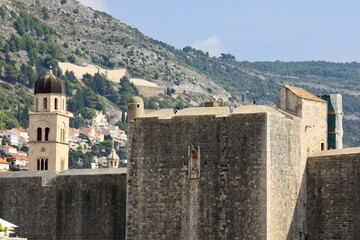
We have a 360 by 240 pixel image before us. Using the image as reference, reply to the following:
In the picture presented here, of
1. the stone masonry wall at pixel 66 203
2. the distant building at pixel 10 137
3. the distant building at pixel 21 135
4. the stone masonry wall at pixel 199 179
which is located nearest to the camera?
the stone masonry wall at pixel 199 179

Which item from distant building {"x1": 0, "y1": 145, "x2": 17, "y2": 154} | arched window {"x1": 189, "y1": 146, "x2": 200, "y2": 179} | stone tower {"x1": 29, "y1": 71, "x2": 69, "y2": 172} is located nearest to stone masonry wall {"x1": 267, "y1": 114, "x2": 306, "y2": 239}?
arched window {"x1": 189, "y1": 146, "x2": 200, "y2": 179}

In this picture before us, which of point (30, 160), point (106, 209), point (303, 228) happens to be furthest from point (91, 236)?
point (30, 160)

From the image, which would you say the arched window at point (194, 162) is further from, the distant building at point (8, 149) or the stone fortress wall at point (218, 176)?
the distant building at point (8, 149)

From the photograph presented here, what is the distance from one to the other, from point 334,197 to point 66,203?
1024 centimetres

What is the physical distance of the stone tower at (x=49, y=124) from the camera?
88.2 meters

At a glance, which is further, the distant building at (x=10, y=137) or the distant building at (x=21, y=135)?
the distant building at (x=21, y=135)

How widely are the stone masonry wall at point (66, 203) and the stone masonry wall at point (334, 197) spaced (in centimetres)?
696

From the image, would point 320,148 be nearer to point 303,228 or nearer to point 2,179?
point 303,228

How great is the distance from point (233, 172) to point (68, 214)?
302 inches

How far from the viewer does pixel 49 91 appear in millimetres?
90188

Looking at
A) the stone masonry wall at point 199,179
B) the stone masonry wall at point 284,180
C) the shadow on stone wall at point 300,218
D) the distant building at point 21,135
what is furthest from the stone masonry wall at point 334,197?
the distant building at point 21,135

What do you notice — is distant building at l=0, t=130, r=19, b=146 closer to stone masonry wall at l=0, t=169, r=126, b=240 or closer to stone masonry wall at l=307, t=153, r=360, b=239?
stone masonry wall at l=0, t=169, r=126, b=240

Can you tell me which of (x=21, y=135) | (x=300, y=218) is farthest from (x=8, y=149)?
(x=300, y=218)

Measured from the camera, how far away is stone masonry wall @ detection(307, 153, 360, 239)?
49188 mm
